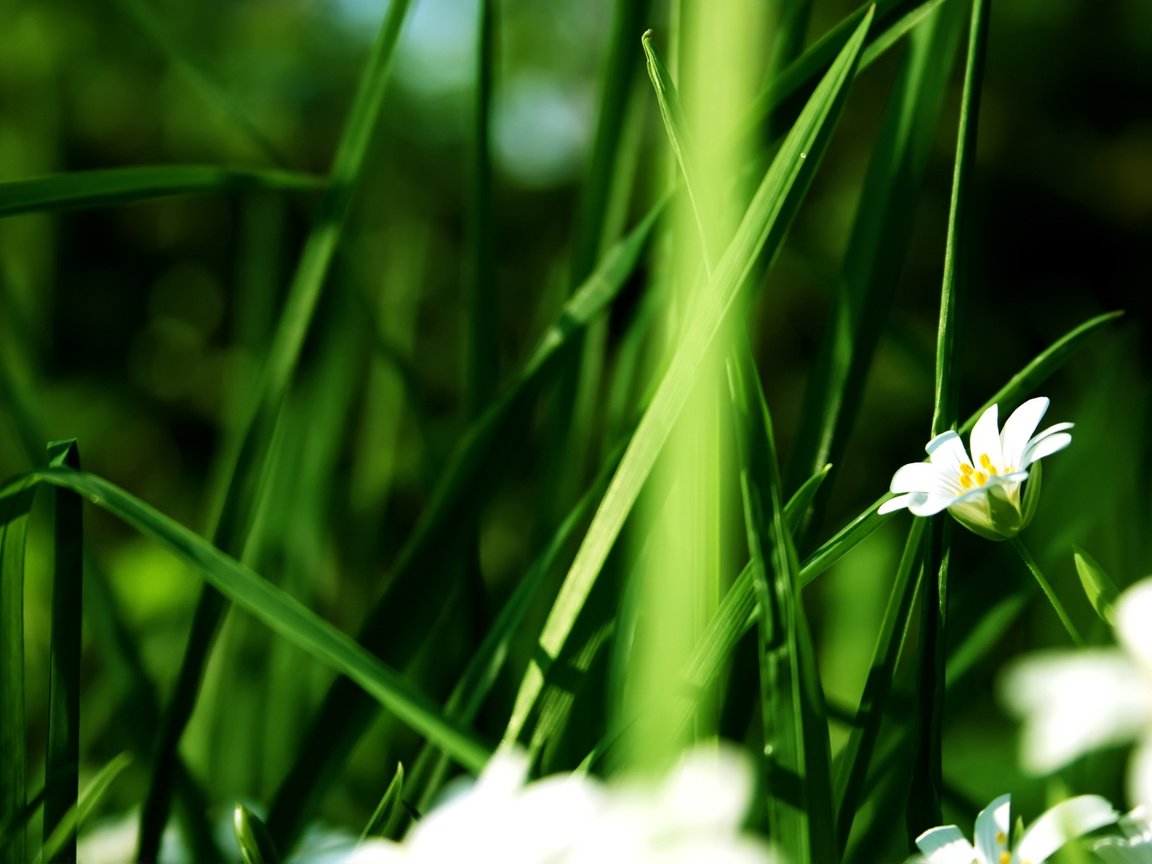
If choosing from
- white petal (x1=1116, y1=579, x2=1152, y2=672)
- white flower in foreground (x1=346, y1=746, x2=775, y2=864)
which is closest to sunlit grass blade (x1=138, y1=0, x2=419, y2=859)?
white flower in foreground (x1=346, y1=746, x2=775, y2=864)

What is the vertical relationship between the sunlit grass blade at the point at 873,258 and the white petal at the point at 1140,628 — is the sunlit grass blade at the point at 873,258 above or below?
above

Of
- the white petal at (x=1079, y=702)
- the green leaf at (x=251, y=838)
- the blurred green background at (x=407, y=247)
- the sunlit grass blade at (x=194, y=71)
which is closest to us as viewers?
the white petal at (x=1079, y=702)

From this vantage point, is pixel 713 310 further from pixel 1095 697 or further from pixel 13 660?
pixel 13 660

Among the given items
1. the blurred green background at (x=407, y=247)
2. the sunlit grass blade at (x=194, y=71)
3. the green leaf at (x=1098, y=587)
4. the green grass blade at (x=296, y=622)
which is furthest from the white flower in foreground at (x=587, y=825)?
the blurred green background at (x=407, y=247)

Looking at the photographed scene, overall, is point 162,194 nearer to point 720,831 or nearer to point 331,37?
point 720,831

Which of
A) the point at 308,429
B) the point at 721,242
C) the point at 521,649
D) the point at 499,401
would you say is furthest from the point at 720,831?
the point at 308,429

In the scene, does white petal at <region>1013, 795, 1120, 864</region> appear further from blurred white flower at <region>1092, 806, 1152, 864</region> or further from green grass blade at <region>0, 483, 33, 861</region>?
green grass blade at <region>0, 483, 33, 861</region>

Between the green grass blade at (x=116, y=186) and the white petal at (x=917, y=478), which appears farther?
the green grass blade at (x=116, y=186)

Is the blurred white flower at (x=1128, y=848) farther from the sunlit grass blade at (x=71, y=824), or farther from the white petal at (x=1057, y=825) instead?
the sunlit grass blade at (x=71, y=824)
